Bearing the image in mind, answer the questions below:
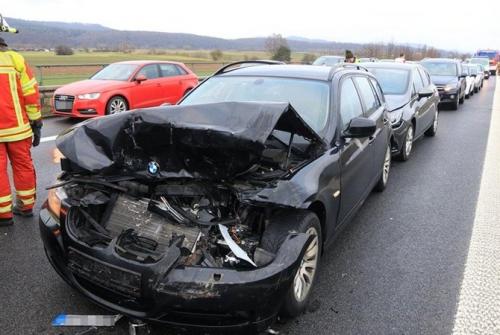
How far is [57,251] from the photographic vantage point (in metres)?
3.03

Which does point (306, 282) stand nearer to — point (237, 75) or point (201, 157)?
point (201, 157)

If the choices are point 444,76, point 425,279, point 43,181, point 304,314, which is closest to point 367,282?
point 425,279

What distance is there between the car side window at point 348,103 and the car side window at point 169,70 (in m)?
8.95

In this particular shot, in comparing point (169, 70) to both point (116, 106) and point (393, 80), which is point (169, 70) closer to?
point (116, 106)

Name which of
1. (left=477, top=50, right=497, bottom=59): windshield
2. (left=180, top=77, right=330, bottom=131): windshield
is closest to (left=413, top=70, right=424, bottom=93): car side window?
(left=180, top=77, right=330, bottom=131): windshield

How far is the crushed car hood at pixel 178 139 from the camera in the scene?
9.84 ft

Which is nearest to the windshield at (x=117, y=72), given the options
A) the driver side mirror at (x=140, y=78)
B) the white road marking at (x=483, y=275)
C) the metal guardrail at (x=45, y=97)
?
the driver side mirror at (x=140, y=78)

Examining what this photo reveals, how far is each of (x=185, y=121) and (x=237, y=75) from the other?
1.82 metres

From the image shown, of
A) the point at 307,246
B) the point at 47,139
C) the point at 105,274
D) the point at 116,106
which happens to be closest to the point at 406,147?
the point at 307,246

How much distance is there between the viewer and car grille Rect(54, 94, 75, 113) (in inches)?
427

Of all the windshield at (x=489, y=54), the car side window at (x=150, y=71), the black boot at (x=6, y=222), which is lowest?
the black boot at (x=6, y=222)

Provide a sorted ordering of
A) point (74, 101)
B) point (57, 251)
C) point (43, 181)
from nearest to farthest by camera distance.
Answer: point (57, 251), point (43, 181), point (74, 101)

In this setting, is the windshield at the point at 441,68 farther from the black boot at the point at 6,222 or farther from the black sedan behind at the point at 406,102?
the black boot at the point at 6,222

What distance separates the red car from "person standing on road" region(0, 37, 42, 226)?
5935mm
